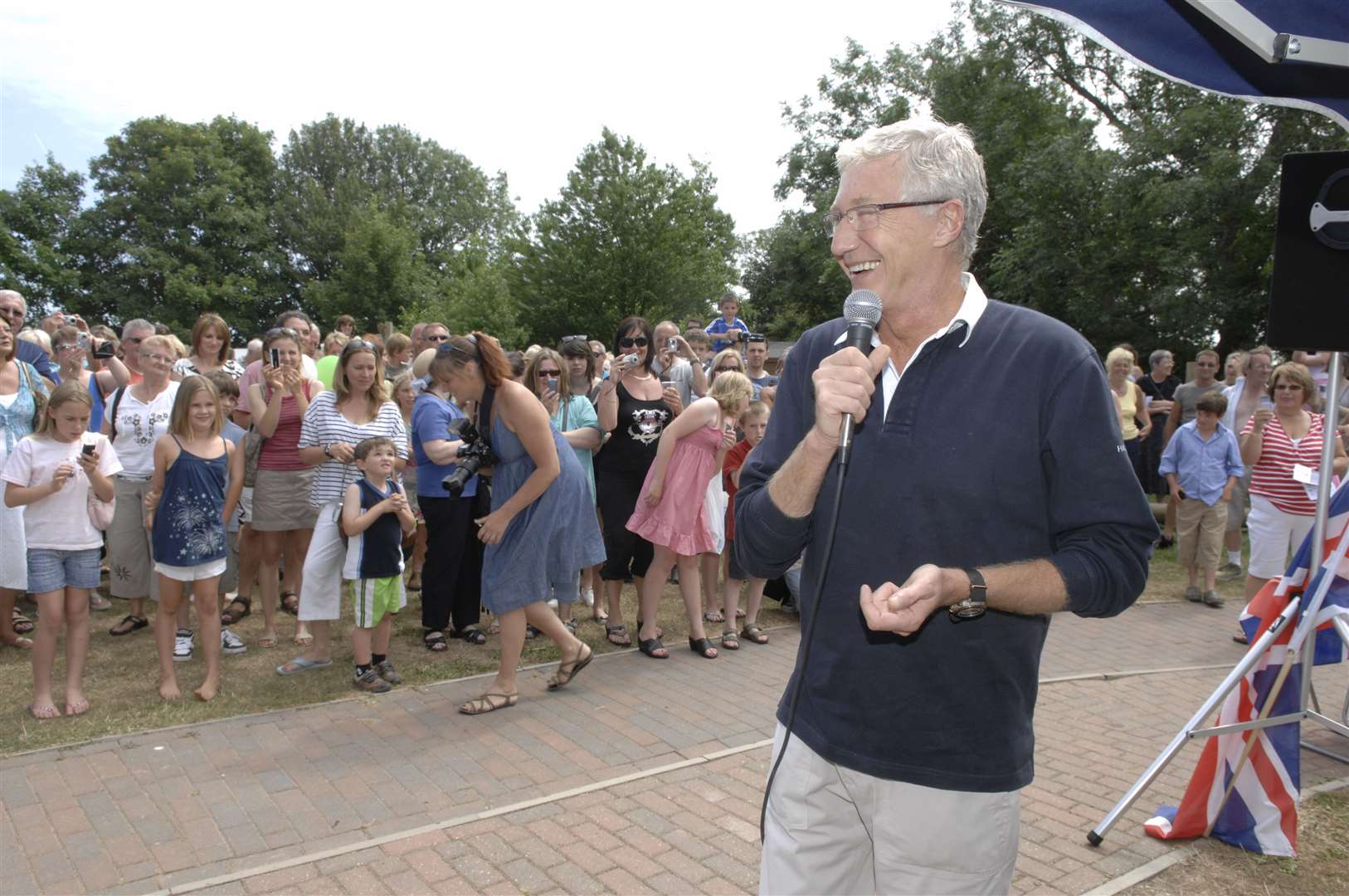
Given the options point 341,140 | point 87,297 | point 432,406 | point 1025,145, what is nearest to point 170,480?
point 432,406

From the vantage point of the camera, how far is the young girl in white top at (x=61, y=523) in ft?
16.4

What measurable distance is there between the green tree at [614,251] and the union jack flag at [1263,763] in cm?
3526

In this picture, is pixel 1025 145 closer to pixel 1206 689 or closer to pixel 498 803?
pixel 1206 689

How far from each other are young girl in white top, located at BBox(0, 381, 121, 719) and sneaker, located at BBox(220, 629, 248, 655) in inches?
41.6

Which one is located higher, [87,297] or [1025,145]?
[1025,145]

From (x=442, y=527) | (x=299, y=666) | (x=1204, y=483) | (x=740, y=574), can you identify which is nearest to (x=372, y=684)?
(x=299, y=666)

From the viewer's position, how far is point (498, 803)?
4176mm

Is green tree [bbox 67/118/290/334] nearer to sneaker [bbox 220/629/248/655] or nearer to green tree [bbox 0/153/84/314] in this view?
green tree [bbox 0/153/84/314]

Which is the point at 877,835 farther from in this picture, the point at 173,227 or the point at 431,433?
the point at 173,227

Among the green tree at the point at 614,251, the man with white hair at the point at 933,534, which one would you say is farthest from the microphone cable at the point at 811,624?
the green tree at the point at 614,251

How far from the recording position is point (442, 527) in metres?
6.60

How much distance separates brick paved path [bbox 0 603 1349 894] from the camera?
3602mm

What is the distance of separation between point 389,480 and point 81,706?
6.58 ft

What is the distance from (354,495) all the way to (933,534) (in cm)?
449
